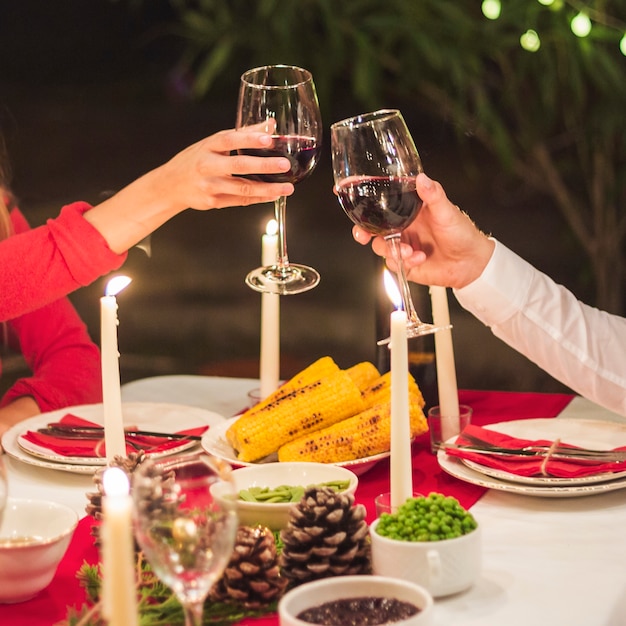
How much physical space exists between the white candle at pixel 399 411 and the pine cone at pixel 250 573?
15 centimetres

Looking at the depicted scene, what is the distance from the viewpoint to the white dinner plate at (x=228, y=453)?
121 centimetres

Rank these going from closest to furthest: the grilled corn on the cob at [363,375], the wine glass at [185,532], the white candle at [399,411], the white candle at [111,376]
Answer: the wine glass at [185,532] → the white candle at [399,411] → the white candle at [111,376] → the grilled corn on the cob at [363,375]

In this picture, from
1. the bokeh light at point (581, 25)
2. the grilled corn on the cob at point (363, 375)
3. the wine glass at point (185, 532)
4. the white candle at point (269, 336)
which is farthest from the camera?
the bokeh light at point (581, 25)

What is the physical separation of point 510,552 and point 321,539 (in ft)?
0.77

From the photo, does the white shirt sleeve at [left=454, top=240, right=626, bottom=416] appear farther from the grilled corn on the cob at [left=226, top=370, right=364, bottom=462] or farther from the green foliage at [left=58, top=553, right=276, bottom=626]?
the green foliage at [left=58, top=553, right=276, bottom=626]

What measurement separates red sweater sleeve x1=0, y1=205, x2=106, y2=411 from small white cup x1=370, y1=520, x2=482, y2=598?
36.9 inches

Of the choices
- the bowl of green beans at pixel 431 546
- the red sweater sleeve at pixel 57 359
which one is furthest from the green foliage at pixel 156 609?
the red sweater sleeve at pixel 57 359

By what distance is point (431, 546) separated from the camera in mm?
825

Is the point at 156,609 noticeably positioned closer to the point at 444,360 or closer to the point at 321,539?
the point at 321,539

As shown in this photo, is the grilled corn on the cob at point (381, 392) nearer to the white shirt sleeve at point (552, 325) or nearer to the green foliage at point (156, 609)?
the white shirt sleeve at point (552, 325)

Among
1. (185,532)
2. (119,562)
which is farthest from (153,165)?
(119,562)

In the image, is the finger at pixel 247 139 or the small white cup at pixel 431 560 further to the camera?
the finger at pixel 247 139

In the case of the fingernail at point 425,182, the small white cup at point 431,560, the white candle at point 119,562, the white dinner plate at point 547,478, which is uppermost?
the fingernail at point 425,182

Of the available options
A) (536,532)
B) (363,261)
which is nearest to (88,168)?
(363,261)
